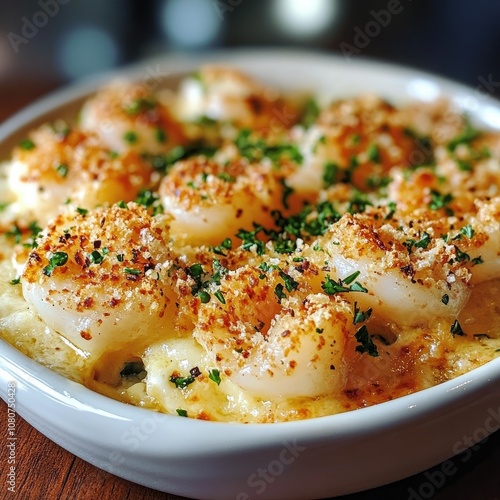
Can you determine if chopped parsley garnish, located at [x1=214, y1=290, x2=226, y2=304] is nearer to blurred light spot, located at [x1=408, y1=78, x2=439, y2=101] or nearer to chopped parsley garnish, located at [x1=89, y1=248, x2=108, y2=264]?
chopped parsley garnish, located at [x1=89, y1=248, x2=108, y2=264]

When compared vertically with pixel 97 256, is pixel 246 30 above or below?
below

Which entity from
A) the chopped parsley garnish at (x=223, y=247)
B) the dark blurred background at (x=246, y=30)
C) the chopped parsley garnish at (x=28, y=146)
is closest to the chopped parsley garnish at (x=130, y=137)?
the chopped parsley garnish at (x=28, y=146)

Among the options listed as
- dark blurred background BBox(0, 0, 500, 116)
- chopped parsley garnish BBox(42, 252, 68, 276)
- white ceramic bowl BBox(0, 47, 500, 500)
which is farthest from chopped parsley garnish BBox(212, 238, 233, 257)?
dark blurred background BBox(0, 0, 500, 116)

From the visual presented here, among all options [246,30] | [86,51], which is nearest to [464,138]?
[246,30]

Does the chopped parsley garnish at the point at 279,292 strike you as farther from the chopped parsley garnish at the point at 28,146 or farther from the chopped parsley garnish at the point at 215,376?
the chopped parsley garnish at the point at 28,146

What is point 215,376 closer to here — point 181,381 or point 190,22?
point 181,381
